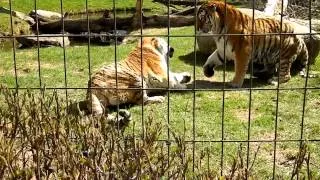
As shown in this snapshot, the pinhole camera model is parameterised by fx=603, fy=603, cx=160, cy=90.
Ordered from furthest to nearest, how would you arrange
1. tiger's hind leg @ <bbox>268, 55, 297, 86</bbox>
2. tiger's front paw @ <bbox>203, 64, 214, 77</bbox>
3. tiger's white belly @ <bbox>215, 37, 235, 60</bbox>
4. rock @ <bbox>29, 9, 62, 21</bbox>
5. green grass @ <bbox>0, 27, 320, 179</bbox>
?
1. rock @ <bbox>29, 9, 62, 21</bbox>
2. tiger's front paw @ <bbox>203, 64, 214, 77</bbox>
3. tiger's hind leg @ <bbox>268, 55, 297, 86</bbox>
4. tiger's white belly @ <bbox>215, 37, 235, 60</bbox>
5. green grass @ <bbox>0, 27, 320, 179</bbox>

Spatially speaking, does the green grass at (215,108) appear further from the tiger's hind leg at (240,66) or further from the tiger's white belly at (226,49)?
the tiger's white belly at (226,49)

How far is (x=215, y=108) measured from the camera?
6.01m

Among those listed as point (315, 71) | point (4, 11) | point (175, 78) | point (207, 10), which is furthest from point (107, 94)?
point (4, 11)

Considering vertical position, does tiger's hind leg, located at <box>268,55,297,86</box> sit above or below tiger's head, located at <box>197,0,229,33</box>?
below

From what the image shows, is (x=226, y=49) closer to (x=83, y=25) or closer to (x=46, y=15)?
(x=83, y=25)

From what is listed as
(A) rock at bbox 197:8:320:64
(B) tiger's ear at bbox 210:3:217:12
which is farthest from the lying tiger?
(A) rock at bbox 197:8:320:64

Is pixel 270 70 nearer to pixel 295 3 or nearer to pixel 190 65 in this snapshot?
pixel 190 65

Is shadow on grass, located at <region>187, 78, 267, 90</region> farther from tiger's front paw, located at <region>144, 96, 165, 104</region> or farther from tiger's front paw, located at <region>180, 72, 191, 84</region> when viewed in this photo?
tiger's front paw, located at <region>144, 96, 165, 104</region>

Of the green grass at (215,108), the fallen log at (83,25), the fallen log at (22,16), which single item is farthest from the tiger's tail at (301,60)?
the fallen log at (22,16)

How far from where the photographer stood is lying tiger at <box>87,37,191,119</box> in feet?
19.2

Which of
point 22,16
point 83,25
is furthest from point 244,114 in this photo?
point 22,16

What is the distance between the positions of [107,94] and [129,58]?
2.75ft

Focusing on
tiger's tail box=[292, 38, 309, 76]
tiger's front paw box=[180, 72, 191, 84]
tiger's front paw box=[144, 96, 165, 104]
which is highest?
tiger's tail box=[292, 38, 309, 76]

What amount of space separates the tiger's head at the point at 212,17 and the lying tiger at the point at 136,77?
1.80 feet
